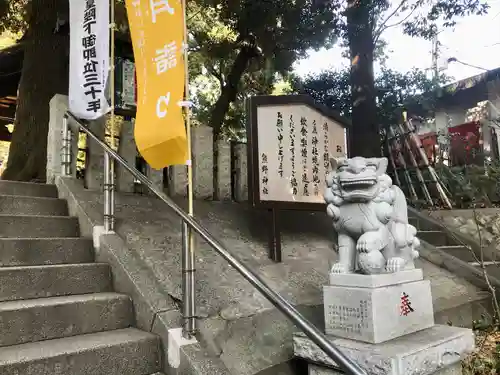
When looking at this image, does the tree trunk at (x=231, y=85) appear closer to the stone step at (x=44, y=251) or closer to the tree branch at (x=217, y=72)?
the tree branch at (x=217, y=72)

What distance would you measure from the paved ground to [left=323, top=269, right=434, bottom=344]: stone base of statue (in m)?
0.69

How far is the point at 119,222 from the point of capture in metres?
4.43

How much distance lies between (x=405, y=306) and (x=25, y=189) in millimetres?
4450

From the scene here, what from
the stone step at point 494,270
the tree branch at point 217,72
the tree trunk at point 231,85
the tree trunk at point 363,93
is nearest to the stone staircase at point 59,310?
the stone step at point 494,270

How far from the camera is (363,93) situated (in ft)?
28.2

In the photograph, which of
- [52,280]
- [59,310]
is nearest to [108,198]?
[52,280]

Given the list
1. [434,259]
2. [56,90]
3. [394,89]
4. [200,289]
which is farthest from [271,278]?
[394,89]

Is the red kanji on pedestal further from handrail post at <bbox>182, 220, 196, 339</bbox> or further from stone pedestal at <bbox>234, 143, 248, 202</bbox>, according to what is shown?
stone pedestal at <bbox>234, 143, 248, 202</bbox>

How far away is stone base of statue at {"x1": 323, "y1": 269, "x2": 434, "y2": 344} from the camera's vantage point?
10.2 ft

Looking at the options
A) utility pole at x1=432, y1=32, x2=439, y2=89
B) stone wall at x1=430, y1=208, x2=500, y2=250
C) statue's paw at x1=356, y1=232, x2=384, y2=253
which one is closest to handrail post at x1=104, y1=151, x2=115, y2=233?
statue's paw at x1=356, y1=232, x2=384, y2=253

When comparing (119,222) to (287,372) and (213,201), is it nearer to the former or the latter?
(213,201)

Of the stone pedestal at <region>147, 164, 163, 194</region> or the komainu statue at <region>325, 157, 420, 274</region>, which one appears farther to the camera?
the stone pedestal at <region>147, 164, 163, 194</region>

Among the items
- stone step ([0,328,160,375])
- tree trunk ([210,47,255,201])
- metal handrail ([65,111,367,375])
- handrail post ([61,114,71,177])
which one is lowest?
stone step ([0,328,160,375])

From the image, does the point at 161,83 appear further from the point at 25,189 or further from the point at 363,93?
the point at 363,93
